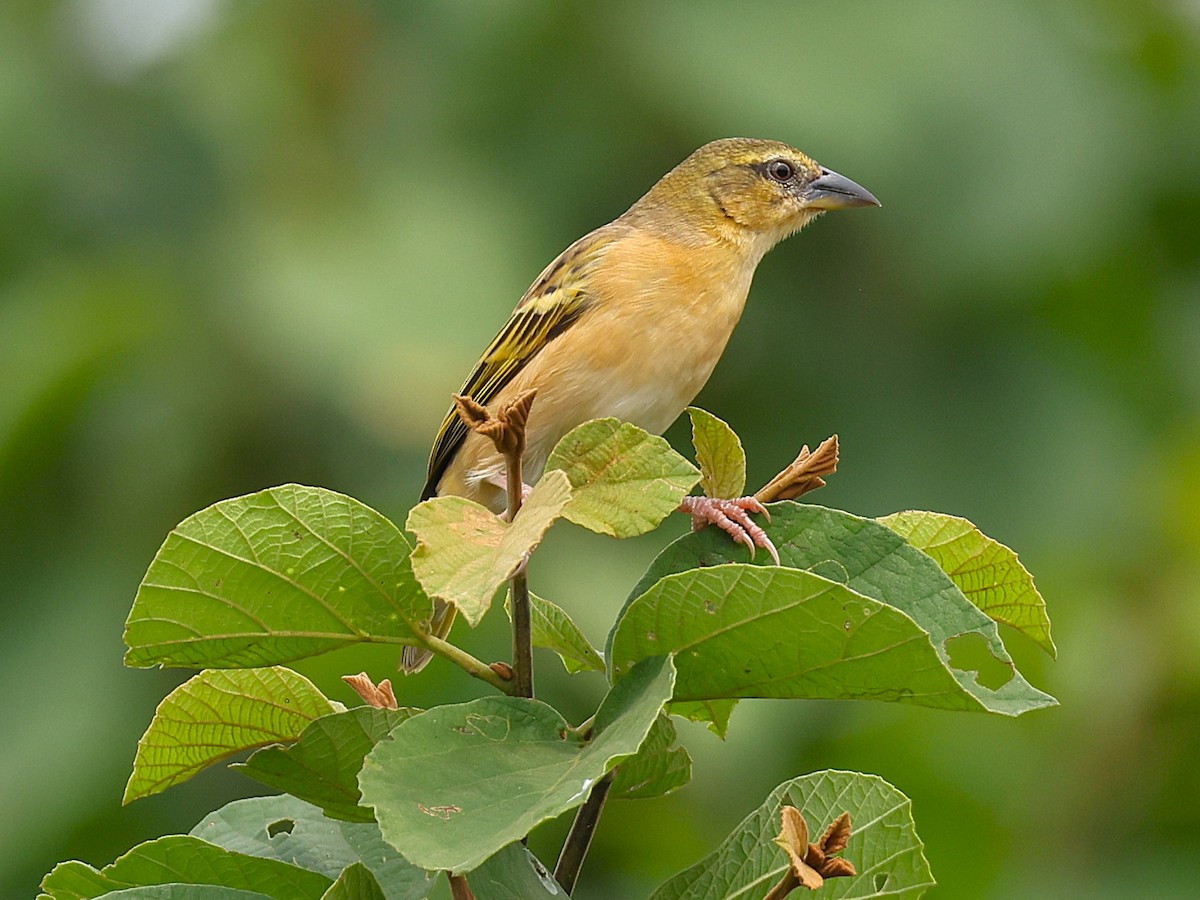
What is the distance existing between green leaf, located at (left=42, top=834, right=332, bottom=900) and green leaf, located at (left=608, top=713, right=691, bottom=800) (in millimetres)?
359

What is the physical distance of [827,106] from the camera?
21.2 feet

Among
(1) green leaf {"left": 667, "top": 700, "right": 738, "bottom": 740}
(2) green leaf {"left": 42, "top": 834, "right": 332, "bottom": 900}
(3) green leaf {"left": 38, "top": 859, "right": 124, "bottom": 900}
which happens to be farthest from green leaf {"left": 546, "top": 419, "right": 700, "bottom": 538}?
(3) green leaf {"left": 38, "top": 859, "right": 124, "bottom": 900}

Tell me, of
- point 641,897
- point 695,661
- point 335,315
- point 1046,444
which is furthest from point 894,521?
point 1046,444

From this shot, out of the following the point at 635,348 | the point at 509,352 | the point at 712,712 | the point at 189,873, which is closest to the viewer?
the point at 189,873

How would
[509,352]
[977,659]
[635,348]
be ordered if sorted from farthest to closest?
[977,659] < [509,352] < [635,348]

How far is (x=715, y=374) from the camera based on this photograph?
19.7 ft

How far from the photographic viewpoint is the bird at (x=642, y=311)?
3.42 m

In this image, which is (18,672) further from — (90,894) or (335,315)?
(90,894)

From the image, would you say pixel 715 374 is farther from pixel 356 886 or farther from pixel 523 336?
pixel 356 886

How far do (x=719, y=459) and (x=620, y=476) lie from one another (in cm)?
43

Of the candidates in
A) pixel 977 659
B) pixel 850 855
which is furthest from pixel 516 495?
pixel 977 659

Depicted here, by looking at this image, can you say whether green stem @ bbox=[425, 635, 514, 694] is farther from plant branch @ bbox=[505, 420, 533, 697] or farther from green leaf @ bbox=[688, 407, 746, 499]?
green leaf @ bbox=[688, 407, 746, 499]

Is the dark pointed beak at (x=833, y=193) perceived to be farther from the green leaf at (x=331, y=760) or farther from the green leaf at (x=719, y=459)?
the green leaf at (x=331, y=760)

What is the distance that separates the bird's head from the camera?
4.03 m
